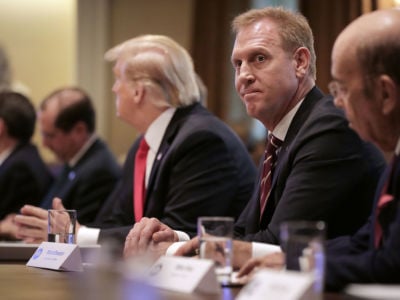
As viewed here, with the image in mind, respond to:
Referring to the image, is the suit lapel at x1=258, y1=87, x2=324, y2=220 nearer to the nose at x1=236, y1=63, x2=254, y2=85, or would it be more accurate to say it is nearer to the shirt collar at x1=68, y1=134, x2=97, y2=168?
the nose at x1=236, y1=63, x2=254, y2=85

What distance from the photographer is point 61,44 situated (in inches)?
314

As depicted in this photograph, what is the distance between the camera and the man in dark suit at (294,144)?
256 cm

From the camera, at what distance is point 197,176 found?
11.5 ft

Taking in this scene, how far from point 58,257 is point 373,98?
1.00 metres

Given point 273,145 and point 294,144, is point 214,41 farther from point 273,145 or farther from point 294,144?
point 294,144

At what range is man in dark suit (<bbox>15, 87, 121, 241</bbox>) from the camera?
15.8 feet

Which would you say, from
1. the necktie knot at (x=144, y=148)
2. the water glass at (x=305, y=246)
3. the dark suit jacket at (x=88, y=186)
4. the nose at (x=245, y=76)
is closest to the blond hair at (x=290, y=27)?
the nose at (x=245, y=76)

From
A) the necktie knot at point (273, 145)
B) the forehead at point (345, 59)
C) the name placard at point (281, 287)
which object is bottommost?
the necktie knot at point (273, 145)

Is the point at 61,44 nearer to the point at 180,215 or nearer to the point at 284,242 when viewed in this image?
the point at 180,215

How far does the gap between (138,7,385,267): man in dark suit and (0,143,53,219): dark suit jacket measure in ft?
7.88

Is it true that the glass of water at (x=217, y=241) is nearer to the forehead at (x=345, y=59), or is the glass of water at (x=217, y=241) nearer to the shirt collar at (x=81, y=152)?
the forehead at (x=345, y=59)

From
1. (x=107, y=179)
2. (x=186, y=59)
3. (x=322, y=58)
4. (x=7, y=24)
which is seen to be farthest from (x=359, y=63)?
(x=7, y=24)

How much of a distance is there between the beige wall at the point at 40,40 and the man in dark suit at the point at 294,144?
501cm

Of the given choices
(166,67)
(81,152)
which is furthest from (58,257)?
(81,152)
